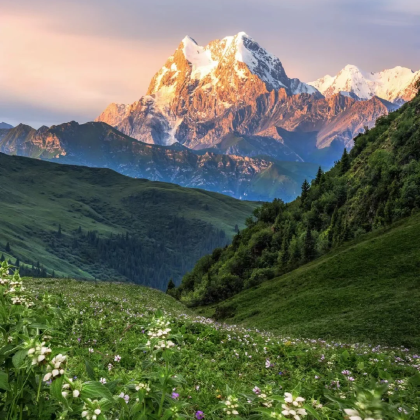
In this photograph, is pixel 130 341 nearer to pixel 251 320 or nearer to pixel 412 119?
pixel 251 320

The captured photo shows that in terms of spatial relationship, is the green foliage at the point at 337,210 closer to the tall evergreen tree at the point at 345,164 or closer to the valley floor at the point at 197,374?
the tall evergreen tree at the point at 345,164

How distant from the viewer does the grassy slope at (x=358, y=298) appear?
32.2 meters

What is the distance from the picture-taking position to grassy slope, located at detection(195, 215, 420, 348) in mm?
32219

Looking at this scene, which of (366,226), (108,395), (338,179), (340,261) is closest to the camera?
(108,395)

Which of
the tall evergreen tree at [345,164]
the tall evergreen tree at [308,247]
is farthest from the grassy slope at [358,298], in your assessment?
the tall evergreen tree at [345,164]

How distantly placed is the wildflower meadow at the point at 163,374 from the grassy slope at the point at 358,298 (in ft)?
47.3

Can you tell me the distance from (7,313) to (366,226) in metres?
69.5

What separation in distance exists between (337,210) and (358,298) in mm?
44791

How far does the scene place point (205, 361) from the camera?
1390 centimetres

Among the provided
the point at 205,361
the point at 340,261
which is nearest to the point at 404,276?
the point at 340,261

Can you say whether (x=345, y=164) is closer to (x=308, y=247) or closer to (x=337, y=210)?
(x=337, y=210)

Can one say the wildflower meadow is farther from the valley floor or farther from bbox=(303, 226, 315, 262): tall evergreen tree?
bbox=(303, 226, 315, 262): tall evergreen tree

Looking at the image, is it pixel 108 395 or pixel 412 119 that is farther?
pixel 412 119

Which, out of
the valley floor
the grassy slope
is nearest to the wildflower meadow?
the valley floor
